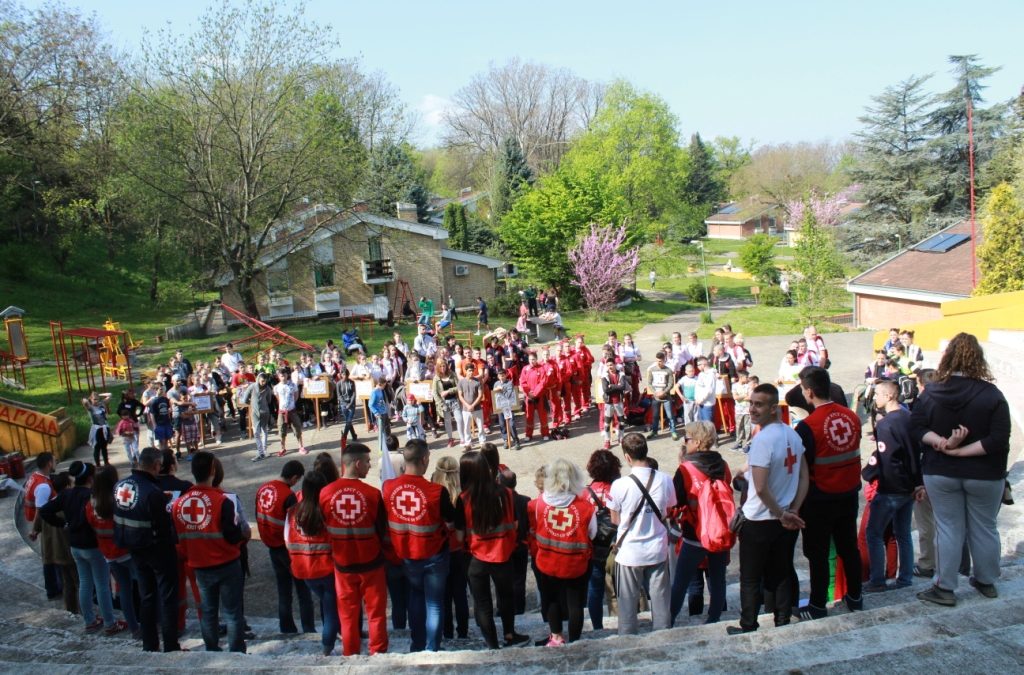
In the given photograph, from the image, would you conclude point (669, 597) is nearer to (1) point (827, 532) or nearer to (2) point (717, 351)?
(1) point (827, 532)

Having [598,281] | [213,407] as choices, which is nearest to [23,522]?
[213,407]

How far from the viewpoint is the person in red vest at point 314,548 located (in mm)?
5500

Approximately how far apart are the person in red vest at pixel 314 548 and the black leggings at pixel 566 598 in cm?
164

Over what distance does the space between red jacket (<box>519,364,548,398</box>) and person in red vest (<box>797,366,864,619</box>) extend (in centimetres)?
840

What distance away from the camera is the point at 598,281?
3256cm

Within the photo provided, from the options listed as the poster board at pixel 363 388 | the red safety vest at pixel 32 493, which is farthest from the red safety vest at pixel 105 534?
the poster board at pixel 363 388

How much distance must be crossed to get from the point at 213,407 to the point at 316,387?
199cm

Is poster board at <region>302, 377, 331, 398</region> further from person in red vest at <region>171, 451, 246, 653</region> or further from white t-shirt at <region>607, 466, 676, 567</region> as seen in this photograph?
white t-shirt at <region>607, 466, 676, 567</region>

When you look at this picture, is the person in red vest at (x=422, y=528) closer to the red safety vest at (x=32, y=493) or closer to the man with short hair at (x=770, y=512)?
the man with short hair at (x=770, y=512)

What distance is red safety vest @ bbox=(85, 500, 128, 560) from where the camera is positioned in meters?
6.07

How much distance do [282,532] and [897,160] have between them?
37690mm

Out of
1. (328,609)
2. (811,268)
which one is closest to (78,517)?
(328,609)

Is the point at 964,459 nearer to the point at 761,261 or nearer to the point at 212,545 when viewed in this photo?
the point at 212,545

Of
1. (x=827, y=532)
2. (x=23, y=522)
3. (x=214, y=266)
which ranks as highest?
(x=214, y=266)
